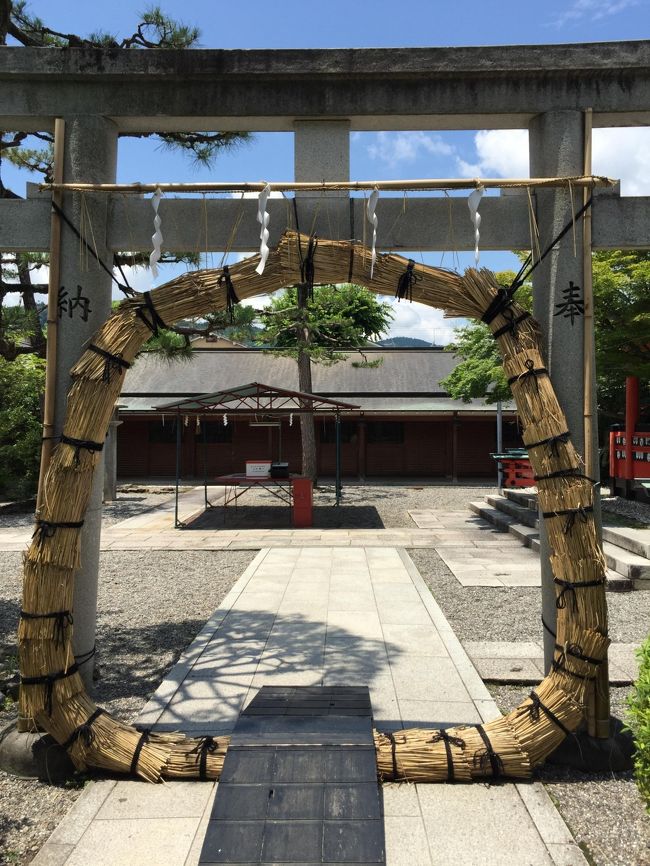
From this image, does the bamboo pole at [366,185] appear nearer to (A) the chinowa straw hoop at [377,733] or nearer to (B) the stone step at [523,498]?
(A) the chinowa straw hoop at [377,733]

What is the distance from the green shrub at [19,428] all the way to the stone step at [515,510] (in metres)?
11.9

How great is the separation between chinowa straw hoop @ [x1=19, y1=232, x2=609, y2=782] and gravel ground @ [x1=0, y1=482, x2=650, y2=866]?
368 millimetres

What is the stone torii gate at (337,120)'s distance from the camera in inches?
165

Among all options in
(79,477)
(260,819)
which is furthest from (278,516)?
(260,819)

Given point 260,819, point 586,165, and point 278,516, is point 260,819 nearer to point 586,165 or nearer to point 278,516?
point 586,165

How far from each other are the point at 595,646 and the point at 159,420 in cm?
2171

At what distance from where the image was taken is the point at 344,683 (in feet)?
17.0

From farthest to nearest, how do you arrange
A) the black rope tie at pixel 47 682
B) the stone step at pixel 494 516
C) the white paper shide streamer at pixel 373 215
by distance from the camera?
the stone step at pixel 494 516, the white paper shide streamer at pixel 373 215, the black rope tie at pixel 47 682

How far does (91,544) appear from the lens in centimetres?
452

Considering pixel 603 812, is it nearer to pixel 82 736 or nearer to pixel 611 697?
pixel 611 697

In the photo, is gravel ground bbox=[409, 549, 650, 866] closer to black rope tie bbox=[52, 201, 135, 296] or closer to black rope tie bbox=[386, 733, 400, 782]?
black rope tie bbox=[386, 733, 400, 782]

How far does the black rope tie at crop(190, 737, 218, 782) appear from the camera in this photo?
372cm

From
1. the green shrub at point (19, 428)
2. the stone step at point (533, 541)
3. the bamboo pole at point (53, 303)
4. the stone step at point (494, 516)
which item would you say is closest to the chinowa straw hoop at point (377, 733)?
the bamboo pole at point (53, 303)

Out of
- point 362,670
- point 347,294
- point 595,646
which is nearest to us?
point 595,646
